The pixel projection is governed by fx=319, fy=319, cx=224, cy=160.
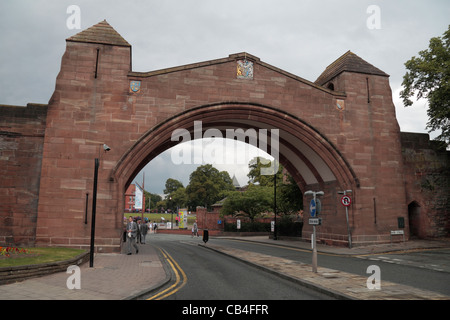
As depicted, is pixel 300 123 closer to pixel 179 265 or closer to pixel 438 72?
pixel 438 72

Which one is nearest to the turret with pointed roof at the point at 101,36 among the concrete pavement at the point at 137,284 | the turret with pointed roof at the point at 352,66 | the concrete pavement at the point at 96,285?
the concrete pavement at the point at 137,284

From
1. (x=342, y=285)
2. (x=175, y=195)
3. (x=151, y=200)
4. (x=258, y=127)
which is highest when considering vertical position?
(x=258, y=127)

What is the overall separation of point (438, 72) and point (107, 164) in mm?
19019

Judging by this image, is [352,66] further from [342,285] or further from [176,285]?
[176,285]

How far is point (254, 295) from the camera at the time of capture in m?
6.93

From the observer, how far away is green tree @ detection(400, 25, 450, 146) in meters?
18.2

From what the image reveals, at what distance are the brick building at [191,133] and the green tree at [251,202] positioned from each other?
1483 centimetres

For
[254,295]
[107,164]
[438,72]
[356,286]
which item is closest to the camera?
[254,295]

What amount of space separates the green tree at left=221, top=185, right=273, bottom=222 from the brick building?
14829 mm

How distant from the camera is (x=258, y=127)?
68.2 ft

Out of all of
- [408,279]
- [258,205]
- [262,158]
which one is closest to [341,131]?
[408,279]

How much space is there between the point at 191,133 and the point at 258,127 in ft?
14.3

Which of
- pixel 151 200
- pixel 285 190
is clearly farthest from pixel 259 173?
pixel 151 200

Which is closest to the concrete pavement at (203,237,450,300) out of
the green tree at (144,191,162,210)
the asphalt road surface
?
the asphalt road surface
